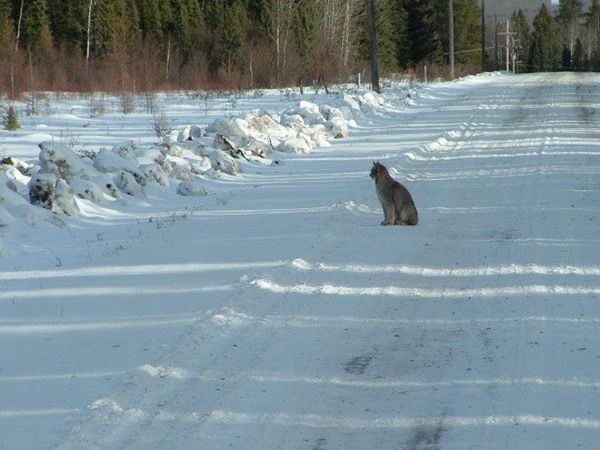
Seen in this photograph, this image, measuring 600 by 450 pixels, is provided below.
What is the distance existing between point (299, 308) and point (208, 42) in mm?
55793

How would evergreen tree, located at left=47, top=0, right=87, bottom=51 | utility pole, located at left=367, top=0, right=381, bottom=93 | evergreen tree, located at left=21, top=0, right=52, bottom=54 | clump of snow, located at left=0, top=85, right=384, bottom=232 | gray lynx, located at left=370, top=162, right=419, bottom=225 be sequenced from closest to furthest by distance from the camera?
gray lynx, located at left=370, top=162, right=419, bottom=225 < clump of snow, located at left=0, top=85, right=384, bottom=232 < utility pole, located at left=367, top=0, right=381, bottom=93 < evergreen tree, located at left=21, top=0, right=52, bottom=54 < evergreen tree, located at left=47, top=0, right=87, bottom=51

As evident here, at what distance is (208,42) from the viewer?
60.8m

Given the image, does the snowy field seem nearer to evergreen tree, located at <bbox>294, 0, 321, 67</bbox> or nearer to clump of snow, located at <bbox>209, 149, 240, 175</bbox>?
clump of snow, located at <bbox>209, 149, 240, 175</bbox>

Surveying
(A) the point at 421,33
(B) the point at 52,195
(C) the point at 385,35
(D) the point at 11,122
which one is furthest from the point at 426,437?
(A) the point at 421,33

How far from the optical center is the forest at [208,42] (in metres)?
40.9

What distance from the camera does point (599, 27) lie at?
117m

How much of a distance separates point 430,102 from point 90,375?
30411 mm

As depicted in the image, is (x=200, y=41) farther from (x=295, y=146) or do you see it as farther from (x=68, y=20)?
(x=295, y=146)

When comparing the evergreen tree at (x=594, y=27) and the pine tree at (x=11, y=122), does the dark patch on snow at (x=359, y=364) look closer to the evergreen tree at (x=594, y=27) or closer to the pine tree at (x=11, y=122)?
the pine tree at (x=11, y=122)

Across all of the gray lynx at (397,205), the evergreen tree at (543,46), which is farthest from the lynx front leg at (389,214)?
the evergreen tree at (543,46)

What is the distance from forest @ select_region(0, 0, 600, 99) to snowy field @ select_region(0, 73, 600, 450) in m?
20.7

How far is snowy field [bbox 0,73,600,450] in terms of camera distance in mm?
4941

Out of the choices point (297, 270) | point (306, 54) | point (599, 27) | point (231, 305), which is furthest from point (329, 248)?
point (599, 27)

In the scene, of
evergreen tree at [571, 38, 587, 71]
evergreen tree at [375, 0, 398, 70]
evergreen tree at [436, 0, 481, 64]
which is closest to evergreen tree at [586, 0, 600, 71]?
evergreen tree at [571, 38, 587, 71]
